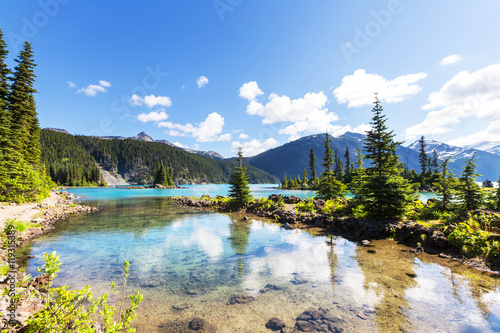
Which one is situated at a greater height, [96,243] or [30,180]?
[30,180]

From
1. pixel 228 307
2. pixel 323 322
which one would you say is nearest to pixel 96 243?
pixel 228 307

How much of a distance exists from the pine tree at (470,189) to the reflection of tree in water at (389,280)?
7.61 meters

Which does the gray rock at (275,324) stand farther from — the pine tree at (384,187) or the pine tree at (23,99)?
the pine tree at (23,99)

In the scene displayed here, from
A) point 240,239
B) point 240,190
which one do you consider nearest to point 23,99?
Result: point 240,190

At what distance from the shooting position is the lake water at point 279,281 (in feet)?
22.0

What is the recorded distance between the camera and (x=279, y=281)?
9.55 meters

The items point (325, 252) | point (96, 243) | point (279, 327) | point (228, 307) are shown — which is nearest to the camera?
point (279, 327)

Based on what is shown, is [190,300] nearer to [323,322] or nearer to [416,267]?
[323,322]

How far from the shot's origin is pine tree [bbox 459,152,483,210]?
51.2 ft

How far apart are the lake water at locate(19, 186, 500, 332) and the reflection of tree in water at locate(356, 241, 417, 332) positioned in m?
0.04

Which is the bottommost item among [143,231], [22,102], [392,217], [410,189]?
[143,231]

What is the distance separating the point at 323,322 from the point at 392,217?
53.3ft

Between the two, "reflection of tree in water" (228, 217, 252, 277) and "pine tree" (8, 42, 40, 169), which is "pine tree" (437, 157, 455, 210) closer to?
"reflection of tree in water" (228, 217, 252, 277)

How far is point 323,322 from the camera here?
6555 millimetres
